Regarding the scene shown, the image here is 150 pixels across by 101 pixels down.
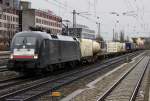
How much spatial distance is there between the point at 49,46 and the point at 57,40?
235 cm

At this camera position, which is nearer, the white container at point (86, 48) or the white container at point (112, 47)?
the white container at point (86, 48)

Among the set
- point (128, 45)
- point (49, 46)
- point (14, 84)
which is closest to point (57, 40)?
point (49, 46)

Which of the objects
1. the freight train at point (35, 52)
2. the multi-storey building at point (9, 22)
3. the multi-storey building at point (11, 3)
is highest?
the multi-storey building at point (11, 3)

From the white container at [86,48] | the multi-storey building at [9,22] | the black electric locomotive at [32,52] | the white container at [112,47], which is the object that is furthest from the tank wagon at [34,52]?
the multi-storey building at [9,22]

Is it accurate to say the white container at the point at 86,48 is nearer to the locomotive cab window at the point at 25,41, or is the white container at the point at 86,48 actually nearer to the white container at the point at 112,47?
the locomotive cab window at the point at 25,41

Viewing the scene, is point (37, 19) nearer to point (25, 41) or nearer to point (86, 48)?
point (86, 48)

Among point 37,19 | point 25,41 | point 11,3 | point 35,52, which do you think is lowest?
point 35,52

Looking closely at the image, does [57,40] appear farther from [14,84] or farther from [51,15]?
[51,15]

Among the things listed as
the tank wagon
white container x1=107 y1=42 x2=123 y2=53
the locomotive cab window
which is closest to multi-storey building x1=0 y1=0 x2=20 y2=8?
white container x1=107 y1=42 x2=123 y2=53

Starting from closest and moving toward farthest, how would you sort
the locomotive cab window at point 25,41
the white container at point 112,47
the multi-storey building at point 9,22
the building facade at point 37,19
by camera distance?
the locomotive cab window at point 25,41 → the white container at point 112,47 → the multi-storey building at point 9,22 → the building facade at point 37,19

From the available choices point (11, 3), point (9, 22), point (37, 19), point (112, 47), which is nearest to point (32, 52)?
point (112, 47)

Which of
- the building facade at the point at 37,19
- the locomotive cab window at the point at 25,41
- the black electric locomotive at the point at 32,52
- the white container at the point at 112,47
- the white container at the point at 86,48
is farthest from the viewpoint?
the building facade at the point at 37,19

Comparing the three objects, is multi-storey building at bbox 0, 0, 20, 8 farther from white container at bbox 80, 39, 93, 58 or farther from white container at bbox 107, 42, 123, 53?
white container at bbox 80, 39, 93, 58

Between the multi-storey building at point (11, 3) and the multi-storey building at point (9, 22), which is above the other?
the multi-storey building at point (11, 3)
